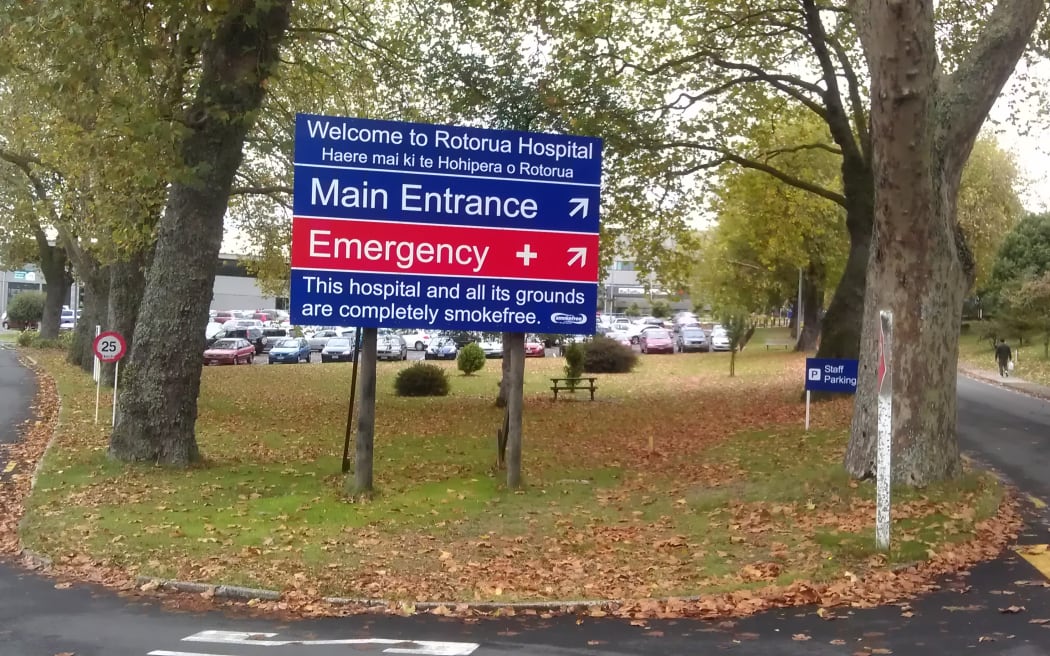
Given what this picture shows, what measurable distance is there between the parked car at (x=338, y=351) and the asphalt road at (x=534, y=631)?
39.8 meters

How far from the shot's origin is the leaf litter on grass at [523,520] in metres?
8.60

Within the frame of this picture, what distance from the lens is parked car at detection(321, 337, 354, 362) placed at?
158 feet

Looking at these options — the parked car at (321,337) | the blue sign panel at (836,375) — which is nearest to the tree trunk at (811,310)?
the parked car at (321,337)

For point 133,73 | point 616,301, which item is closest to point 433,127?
point 133,73

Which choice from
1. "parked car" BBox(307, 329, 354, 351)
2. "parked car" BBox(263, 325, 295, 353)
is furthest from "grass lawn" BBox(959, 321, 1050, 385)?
"parked car" BBox(263, 325, 295, 353)

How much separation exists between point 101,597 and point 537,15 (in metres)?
14.2

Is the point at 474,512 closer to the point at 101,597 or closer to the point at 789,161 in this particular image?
the point at 101,597

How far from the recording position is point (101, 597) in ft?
27.3

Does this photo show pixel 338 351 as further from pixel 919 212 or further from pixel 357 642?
pixel 357 642

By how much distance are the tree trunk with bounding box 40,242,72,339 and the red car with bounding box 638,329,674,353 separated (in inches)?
1169

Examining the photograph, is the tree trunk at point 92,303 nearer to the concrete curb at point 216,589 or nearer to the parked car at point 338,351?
the parked car at point 338,351

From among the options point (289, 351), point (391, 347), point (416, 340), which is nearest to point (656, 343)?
point (416, 340)

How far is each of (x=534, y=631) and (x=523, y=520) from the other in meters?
4.05

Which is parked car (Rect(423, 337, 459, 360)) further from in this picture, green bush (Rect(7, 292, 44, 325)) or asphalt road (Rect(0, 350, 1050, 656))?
asphalt road (Rect(0, 350, 1050, 656))
